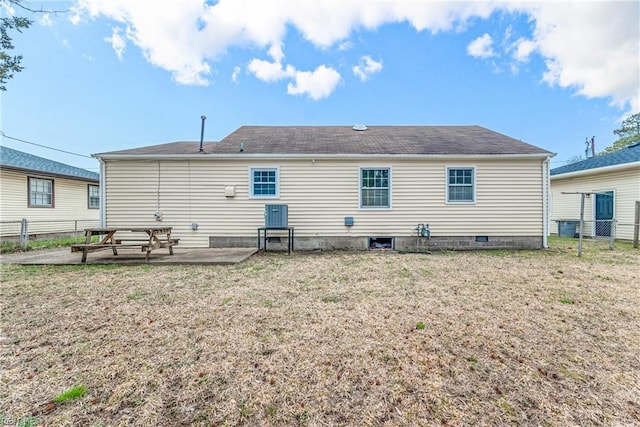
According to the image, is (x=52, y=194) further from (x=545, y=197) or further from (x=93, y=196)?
(x=545, y=197)

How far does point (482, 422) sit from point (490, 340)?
1210 mm

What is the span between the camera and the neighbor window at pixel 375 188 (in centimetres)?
821

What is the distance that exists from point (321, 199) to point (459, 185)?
4193 millimetres

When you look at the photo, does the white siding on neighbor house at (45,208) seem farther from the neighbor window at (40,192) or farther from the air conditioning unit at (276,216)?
the air conditioning unit at (276,216)

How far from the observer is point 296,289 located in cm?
429

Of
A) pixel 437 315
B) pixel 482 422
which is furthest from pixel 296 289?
pixel 482 422

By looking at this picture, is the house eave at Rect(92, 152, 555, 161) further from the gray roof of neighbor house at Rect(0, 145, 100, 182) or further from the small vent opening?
the gray roof of neighbor house at Rect(0, 145, 100, 182)

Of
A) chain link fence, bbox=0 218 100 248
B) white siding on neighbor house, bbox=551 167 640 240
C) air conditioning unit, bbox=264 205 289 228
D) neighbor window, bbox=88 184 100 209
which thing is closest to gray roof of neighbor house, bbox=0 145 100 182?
neighbor window, bbox=88 184 100 209

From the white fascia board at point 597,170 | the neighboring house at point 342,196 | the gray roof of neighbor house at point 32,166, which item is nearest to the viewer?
the neighboring house at point 342,196

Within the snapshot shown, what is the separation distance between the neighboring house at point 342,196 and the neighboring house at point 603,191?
8.75 ft

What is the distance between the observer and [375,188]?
324 inches

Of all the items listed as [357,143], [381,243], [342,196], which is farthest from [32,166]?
[381,243]

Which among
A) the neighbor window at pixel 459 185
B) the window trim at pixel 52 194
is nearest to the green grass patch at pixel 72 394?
the neighbor window at pixel 459 185

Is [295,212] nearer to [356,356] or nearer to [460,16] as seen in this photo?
[356,356]
